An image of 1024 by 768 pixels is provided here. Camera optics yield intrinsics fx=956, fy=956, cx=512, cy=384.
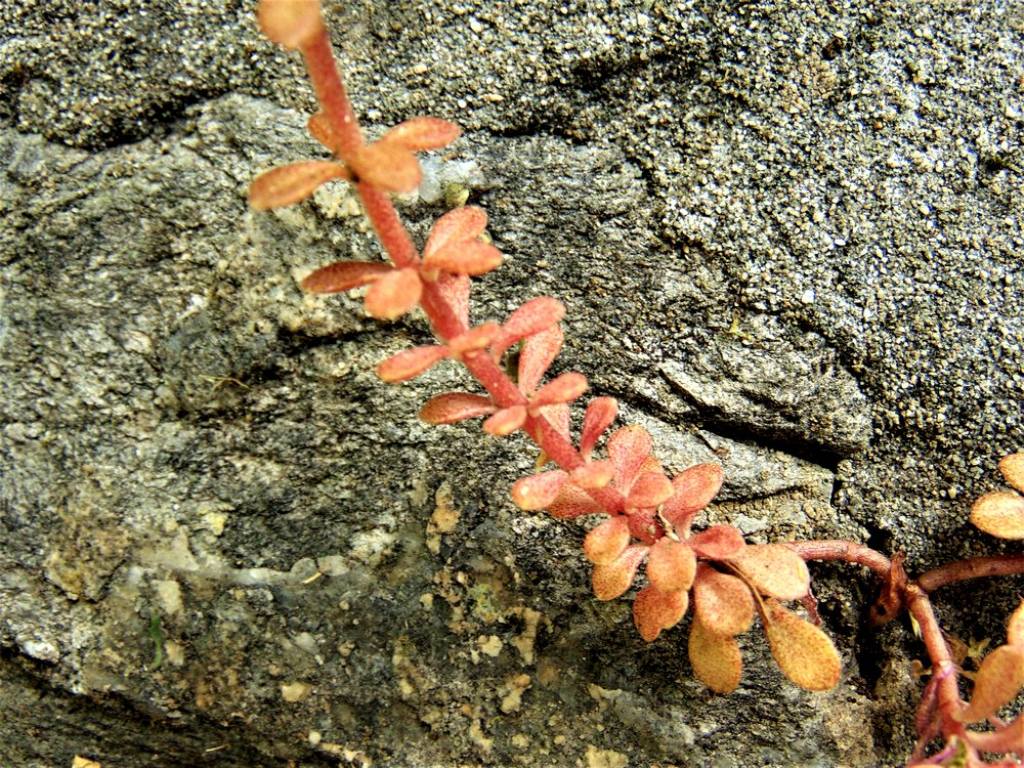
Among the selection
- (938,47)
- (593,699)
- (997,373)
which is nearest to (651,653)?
(593,699)

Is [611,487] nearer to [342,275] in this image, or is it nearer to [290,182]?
[342,275]

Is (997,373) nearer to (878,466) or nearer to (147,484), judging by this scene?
(878,466)

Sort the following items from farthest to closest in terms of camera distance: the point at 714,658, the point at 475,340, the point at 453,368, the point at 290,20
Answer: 1. the point at 453,368
2. the point at 714,658
3. the point at 475,340
4. the point at 290,20

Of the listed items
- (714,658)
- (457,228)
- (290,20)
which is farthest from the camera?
(714,658)

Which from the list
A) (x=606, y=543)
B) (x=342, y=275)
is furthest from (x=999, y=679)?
(x=342, y=275)

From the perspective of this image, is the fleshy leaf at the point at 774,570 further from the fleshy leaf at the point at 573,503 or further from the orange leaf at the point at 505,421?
the orange leaf at the point at 505,421

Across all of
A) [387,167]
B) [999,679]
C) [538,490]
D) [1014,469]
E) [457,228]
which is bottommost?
[999,679]

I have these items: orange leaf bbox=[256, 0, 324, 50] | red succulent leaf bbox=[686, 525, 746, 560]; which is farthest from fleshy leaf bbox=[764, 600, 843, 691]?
orange leaf bbox=[256, 0, 324, 50]
